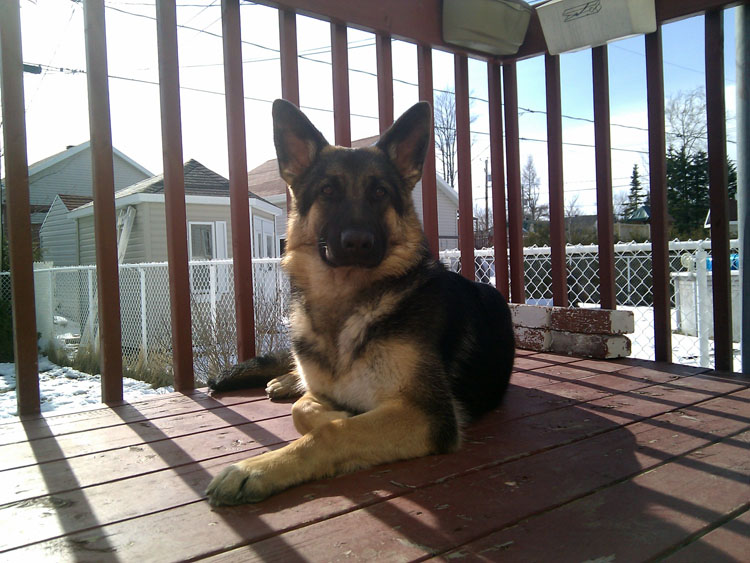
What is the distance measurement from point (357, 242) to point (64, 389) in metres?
6.21

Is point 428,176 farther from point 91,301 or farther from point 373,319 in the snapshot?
point 91,301

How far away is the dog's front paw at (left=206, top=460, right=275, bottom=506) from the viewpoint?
1.61 metres

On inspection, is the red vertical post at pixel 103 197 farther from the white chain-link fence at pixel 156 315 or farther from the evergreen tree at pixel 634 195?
the evergreen tree at pixel 634 195

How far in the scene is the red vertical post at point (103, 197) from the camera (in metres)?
2.79

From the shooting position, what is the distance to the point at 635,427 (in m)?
2.29

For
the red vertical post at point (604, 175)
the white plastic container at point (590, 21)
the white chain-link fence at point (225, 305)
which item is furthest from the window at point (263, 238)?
the red vertical post at point (604, 175)

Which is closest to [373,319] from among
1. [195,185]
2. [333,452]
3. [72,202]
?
[333,452]

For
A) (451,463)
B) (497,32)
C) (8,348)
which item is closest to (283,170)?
(451,463)

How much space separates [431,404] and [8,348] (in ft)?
34.2

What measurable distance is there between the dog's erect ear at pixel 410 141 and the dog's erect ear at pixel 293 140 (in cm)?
36

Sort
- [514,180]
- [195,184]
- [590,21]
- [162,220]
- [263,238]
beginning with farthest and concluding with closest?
[263,238] → [195,184] → [162,220] → [514,180] → [590,21]

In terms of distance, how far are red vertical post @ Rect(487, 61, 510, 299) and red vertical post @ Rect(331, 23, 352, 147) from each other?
1.46 meters

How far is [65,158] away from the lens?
28.2 meters

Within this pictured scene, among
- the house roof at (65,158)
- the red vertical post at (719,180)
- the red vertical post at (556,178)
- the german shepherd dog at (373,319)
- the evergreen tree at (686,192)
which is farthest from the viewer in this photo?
the house roof at (65,158)
